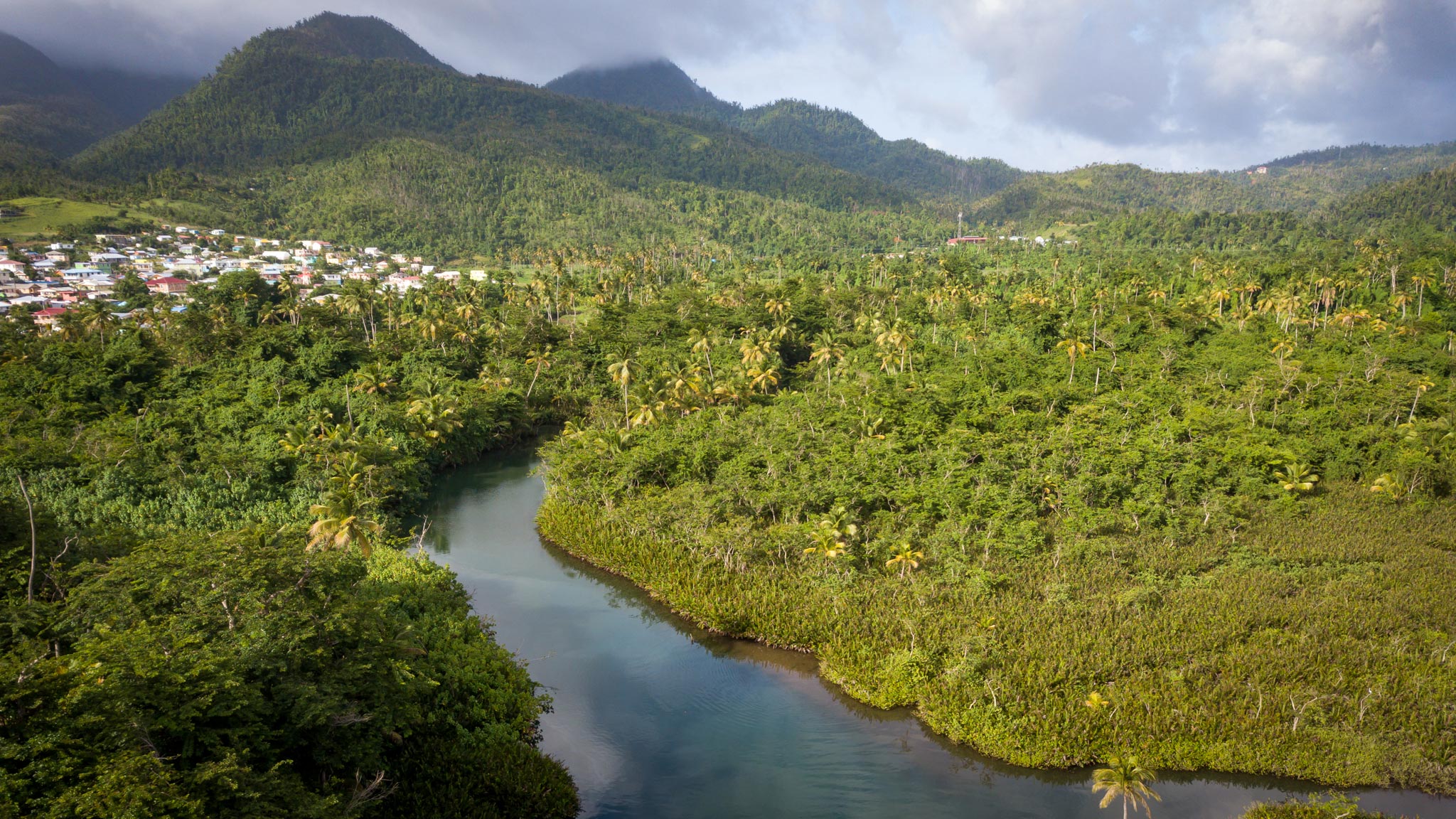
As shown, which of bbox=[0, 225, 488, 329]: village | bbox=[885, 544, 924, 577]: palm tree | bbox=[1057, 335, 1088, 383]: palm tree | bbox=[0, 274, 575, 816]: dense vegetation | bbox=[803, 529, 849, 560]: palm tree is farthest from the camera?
bbox=[0, 225, 488, 329]: village

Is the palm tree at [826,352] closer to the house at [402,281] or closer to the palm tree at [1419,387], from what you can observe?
the palm tree at [1419,387]

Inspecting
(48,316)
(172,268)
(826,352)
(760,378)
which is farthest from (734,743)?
(172,268)

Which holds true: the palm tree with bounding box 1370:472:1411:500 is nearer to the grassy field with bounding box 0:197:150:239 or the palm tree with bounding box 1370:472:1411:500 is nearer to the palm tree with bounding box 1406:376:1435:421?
the palm tree with bounding box 1406:376:1435:421

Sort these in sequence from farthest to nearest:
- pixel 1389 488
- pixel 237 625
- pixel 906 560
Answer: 1. pixel 1389 488
2. pixel 906 560
3. pixel 237 625

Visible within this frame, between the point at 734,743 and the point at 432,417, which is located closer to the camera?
the point at 734,743

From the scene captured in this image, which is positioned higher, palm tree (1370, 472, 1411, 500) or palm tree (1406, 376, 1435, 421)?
palm tree (1406, 376, 1435, 421)

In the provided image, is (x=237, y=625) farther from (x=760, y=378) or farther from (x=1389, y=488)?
(x=1389, y=488)

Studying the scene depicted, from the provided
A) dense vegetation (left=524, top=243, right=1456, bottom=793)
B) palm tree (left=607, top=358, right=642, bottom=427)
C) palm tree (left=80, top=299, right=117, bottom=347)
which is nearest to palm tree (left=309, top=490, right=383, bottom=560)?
dense vegetation (left=524, top=243, right=1456, bottom=793)
